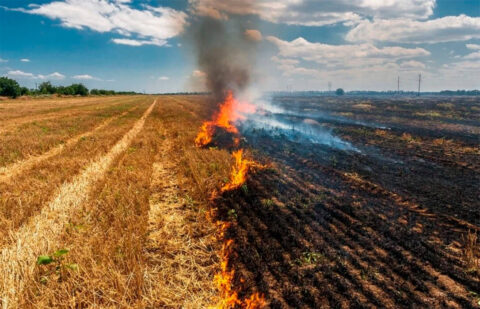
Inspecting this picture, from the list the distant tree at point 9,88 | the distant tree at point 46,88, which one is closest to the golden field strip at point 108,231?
the distant tree at point 9,88

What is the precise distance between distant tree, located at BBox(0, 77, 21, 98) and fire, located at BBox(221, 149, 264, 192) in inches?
3396

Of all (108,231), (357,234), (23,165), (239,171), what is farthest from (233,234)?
(23,165)

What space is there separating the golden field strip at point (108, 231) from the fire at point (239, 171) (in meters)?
0.39

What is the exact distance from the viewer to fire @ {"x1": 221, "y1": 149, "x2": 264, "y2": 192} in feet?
27.7

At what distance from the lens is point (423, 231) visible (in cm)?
599

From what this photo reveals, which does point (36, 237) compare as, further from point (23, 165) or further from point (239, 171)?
point (23, 165)

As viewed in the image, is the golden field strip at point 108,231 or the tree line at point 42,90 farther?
the tree line at point 42,90

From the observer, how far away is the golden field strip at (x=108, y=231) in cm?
397

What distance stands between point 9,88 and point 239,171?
88350 mm

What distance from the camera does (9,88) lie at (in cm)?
6838

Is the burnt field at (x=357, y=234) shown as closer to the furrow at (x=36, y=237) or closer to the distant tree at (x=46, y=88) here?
the furrow at (x=36, y=237)

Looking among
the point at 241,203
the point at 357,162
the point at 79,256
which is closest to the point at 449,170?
the point at 357,162

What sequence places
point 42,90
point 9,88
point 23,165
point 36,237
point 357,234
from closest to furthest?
1. point 36,237
2. point 357,234
3. point 23,165
4. point 9,88
5. point 42,90

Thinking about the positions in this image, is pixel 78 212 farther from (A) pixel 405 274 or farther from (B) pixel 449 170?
(B) pixel 449 170
